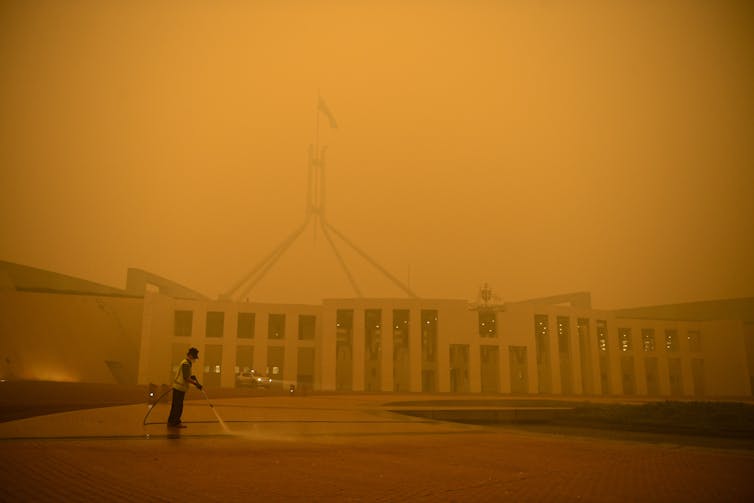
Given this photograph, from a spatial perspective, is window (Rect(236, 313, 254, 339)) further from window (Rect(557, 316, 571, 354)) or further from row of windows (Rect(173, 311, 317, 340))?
window (Rect(557, 316, 571, 354))

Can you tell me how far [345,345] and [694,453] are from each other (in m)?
45.0

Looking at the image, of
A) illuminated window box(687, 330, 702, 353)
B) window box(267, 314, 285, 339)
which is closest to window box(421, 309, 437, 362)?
window box(267, 314, 285, 339)

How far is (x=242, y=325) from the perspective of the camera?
5003 cm

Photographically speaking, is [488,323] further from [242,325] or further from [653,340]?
[242,325]

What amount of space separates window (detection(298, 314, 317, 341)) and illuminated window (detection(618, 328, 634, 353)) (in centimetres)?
2775

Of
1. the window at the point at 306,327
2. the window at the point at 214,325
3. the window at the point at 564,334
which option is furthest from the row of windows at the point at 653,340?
the window at the point at 214,325

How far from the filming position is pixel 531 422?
16297 mm

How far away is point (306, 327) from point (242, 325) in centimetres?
566

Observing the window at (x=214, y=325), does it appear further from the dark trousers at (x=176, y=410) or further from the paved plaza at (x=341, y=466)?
the dark trousers at (x=176, y=410)

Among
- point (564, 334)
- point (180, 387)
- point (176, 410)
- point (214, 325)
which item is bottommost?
point (176, 410)

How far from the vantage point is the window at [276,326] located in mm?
48838

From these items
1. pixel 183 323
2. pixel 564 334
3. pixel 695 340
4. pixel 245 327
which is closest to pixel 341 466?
pixel 183 323

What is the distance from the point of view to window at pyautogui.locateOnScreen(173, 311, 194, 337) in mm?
48000

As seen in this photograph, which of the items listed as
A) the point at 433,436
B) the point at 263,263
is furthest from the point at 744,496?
the point at 263,263
